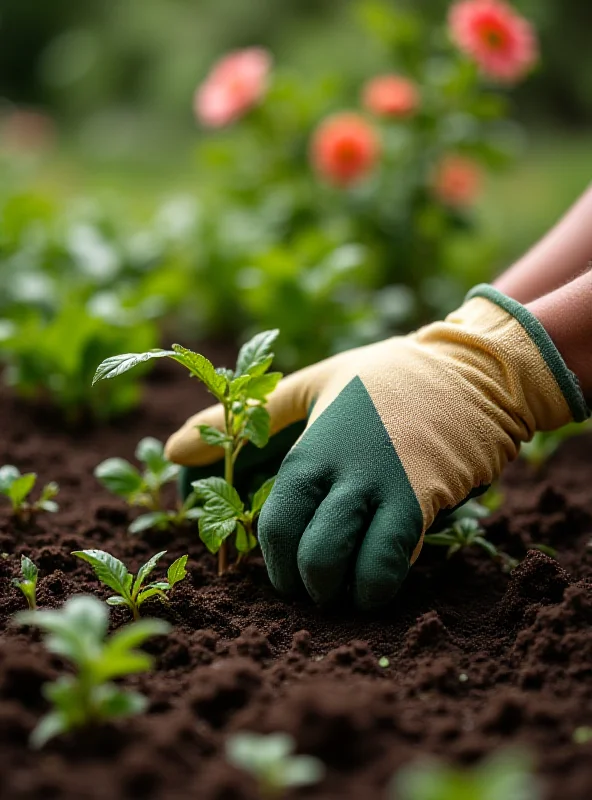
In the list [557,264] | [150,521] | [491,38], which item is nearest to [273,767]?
[150,521]

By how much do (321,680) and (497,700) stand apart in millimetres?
A: 229

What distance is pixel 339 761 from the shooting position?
3.30ft

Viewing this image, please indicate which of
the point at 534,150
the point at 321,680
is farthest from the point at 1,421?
the point at 534,150

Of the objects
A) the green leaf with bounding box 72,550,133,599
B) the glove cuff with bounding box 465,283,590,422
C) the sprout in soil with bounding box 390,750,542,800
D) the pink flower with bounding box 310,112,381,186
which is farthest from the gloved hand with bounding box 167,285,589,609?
the pink flower with bounding box 310,112,381,186

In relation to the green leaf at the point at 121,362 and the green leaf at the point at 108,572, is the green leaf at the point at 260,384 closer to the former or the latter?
the green leaf at the point at 121,362

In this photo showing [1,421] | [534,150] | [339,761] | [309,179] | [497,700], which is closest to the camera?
[339,761]

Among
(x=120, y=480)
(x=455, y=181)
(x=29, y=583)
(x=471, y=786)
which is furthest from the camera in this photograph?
(x=455, y=181)

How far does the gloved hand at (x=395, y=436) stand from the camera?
1371 mm

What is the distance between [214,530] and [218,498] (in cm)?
6

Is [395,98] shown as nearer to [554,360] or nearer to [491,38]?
[491,38]

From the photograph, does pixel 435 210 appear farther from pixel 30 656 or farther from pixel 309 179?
pixel 30 656

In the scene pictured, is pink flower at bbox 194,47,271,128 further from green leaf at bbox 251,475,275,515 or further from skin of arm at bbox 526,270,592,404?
green leaf at bbox 251,475,275,515

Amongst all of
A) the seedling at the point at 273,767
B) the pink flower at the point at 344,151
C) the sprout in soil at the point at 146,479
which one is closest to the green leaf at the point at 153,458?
the sprout in soil at the point at 146,479

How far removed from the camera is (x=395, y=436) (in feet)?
4.75
